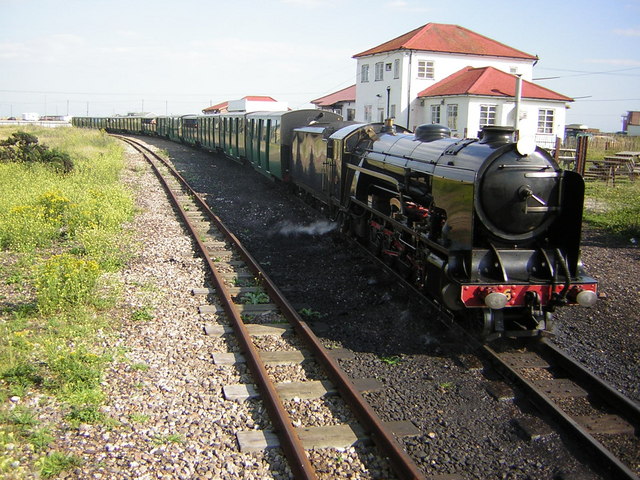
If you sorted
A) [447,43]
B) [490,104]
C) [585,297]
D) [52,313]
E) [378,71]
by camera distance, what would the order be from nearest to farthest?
[585,297], [52,313], [490,104], [447,43], [378,71]

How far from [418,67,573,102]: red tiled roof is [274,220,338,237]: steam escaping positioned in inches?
1036

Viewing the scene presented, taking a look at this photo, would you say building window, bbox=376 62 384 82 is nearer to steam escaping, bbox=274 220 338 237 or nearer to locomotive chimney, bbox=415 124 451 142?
steam escaping, bbox=274 220 338 237

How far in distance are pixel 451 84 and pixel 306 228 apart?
3111 cm

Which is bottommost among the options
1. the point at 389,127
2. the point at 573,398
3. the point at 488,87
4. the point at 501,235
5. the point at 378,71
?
the point at 573,398

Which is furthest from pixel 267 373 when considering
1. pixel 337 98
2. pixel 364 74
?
pixel 337 98

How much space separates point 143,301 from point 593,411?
5.75m

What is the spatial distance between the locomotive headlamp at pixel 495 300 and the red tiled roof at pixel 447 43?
39233 mm

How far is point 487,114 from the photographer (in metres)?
38.0

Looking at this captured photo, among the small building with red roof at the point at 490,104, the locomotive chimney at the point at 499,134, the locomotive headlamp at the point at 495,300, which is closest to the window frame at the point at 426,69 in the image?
the small building with red roof at the point at 490,104

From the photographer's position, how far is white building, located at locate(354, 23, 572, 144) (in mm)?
37969

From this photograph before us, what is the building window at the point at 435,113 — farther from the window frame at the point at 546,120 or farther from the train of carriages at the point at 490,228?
the train of carriages at the point at 490,228

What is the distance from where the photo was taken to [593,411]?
5605mm

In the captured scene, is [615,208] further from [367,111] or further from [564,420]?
[367,111]

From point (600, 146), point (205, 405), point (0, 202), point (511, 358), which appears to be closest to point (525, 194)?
point (511, 358)
